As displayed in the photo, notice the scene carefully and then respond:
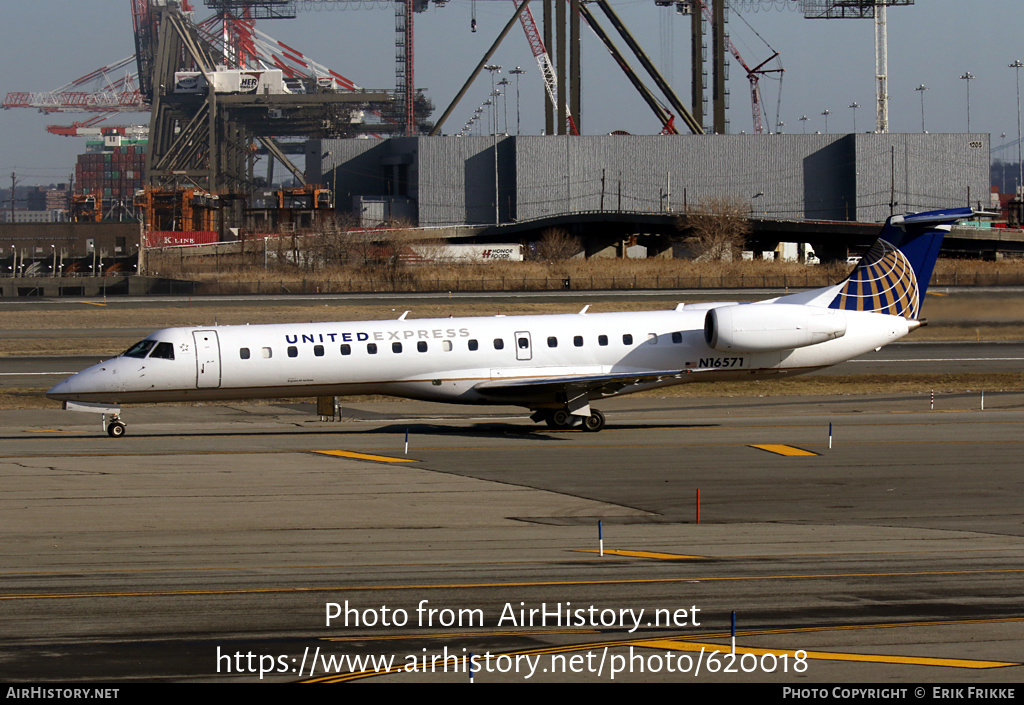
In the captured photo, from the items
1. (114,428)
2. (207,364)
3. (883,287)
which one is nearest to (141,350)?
(207,364)

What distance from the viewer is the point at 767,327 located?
30375 millimetres

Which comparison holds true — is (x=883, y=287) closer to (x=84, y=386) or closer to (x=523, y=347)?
(x=523, y=347)

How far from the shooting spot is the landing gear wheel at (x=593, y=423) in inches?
1196

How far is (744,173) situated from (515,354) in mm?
108617

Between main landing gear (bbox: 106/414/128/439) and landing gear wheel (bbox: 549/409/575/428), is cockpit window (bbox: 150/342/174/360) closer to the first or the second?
main landing gear (bbox: 106/414/128/439)

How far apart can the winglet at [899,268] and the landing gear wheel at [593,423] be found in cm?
789

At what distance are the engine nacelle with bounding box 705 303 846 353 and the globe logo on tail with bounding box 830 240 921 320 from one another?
4.63ft

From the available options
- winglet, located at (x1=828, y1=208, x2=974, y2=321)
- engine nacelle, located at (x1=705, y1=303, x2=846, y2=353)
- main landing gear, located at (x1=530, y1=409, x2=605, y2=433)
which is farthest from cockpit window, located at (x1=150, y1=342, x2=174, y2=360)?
winglet, located at (x1=828, y1=208, x2=974, y2=321)

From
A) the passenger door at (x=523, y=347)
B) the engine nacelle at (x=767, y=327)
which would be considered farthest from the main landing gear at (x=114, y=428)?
the engine nacelle at (x=767, y=327)

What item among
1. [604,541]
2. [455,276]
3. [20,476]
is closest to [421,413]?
Result: [20,476]

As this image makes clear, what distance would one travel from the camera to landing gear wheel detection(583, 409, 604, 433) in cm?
3039

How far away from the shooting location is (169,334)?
95.4 ft

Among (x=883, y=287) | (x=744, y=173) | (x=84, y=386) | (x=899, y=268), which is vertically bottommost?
(x=84, y=386)
